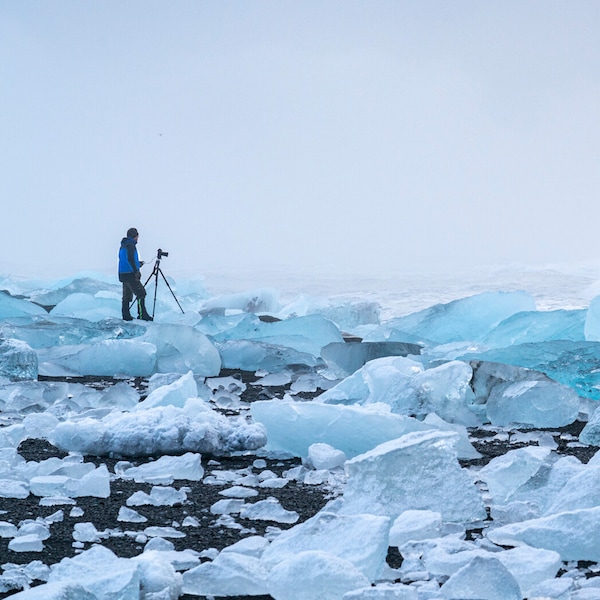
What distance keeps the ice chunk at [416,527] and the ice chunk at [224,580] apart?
1.53 feet

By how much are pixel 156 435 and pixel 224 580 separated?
1478mm

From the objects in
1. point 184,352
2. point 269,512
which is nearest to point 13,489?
point 269,512

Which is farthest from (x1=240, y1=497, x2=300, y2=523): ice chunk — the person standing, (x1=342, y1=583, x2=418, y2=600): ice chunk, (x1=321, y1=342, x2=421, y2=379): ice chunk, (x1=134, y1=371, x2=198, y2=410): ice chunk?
the person standing

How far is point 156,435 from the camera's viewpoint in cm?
343

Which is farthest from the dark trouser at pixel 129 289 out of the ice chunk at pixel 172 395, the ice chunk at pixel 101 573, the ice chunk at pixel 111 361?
the ice chunk at pixel 101 573

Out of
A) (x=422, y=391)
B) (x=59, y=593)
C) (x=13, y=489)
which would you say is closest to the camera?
(x=59, y=593)

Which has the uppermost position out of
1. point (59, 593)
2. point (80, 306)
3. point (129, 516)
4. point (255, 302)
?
point (59, 593)

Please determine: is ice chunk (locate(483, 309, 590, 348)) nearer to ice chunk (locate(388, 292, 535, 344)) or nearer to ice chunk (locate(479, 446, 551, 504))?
ice chunk (locate(388, 292, 535, 344))

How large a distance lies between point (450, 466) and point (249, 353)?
376cm

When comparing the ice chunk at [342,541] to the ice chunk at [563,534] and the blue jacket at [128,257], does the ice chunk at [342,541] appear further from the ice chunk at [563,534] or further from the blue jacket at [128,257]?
the blue jacket at [128,257]

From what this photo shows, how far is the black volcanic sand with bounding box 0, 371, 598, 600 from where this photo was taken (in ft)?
7.50

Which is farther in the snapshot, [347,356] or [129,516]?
[347,356]

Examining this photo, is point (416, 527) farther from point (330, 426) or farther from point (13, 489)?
Result: point (13, 489)

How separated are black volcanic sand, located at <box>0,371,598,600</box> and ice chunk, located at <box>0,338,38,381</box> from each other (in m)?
2.07
